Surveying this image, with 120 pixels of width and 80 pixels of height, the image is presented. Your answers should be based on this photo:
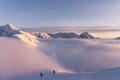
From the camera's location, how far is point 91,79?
75.8 m

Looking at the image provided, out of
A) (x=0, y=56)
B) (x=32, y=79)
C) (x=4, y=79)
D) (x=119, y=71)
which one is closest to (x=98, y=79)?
(x=119, y=71)

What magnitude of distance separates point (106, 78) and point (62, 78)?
30.8ft

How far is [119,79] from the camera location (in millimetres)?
73000

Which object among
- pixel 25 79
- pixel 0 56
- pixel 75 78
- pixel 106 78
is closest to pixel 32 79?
pixel 25 79

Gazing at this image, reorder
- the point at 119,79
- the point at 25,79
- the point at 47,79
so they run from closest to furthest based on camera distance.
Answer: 1. the point at 119,79
2. the point at 47,79
3. the point at 25,79

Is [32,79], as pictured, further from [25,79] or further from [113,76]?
[113,76]

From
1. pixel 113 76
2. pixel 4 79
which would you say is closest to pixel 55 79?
pixel 113 76

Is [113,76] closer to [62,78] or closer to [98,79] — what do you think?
[98,79]

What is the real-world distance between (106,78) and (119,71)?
5.78 m

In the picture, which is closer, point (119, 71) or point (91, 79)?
point (91, 79)

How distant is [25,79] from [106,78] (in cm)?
1959

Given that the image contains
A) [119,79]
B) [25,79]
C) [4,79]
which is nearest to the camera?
[119,79]

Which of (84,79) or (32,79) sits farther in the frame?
(32,79)

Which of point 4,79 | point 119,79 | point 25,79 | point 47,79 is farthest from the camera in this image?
point 4,79
